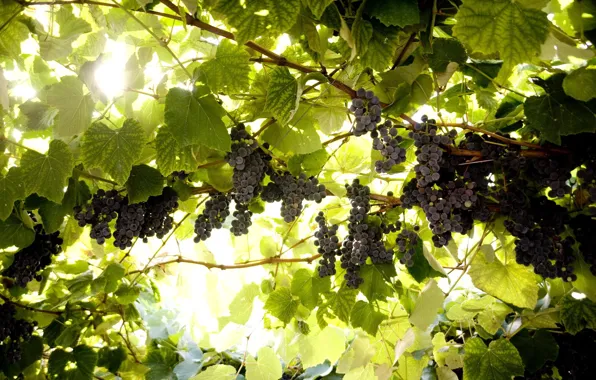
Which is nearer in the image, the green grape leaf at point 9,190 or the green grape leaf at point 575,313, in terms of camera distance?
the green grape leaf at point 9,190

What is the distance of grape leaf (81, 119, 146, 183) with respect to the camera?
1.27 m

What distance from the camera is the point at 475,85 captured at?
4.61 ft

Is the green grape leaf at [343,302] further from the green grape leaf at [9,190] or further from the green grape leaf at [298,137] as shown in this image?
the green grape leaf at [9,190]

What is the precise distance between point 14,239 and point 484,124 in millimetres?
1525

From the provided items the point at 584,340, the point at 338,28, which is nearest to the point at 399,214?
the point at 338,28

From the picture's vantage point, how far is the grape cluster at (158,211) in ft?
5.13

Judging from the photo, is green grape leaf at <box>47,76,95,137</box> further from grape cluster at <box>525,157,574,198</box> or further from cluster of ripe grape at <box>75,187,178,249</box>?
grape cluster at <box>525,157,574,198</box>

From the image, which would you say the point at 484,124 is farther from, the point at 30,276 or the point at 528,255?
the point at 30,276

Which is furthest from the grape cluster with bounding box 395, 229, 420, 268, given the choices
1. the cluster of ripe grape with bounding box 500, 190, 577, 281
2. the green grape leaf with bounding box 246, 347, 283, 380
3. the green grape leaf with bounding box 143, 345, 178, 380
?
the green grape leaf with bounding box 143, 345, 178, 380

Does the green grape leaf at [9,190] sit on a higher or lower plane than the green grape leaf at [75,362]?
higher

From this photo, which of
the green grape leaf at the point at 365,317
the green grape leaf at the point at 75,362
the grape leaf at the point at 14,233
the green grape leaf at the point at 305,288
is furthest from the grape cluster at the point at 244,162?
the green grape leaf at the point at 75,362

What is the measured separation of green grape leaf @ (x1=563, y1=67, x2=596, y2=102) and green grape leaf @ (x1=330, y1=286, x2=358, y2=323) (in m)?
1.01

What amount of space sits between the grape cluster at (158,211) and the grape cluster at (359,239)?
1.84 ft

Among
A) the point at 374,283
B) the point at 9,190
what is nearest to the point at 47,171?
the point at 9,190
